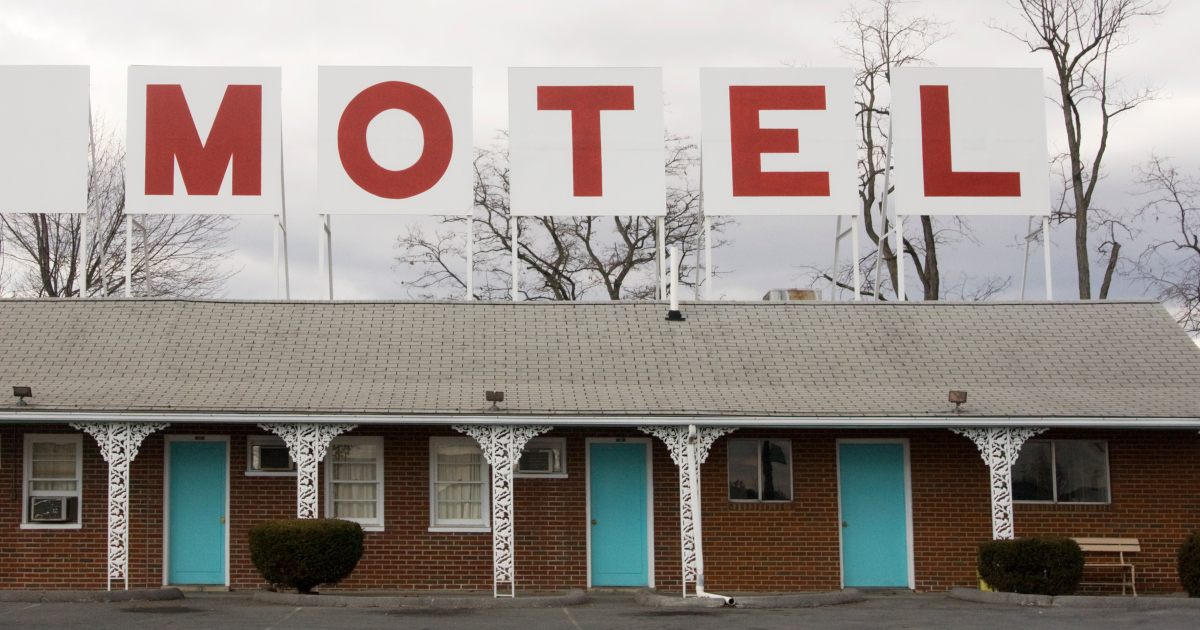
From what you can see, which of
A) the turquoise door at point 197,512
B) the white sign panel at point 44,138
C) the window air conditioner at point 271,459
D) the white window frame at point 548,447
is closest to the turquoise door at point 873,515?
the white window frame at point 548,447

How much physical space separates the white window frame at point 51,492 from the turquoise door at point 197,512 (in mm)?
1264

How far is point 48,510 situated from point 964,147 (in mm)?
16528

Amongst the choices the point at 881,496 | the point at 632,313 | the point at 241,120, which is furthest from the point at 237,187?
the point at 881,496

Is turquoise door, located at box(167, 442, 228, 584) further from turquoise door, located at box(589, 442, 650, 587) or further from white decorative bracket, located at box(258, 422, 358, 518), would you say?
turquoise door, located at box(589, 442, 650, 587)

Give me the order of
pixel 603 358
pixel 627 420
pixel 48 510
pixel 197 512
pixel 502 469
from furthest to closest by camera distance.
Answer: pixel 603 358 → pixel 197 512 → pixel 48 510 → pixel 502 469 → pixel 627 420

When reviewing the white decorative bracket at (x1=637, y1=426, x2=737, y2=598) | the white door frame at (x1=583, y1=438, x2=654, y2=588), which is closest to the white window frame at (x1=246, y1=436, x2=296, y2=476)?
the white door frame at (x1=583, y1=438, x2=654, y2=588)

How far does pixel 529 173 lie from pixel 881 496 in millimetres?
8403

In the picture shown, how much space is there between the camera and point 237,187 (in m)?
21.3

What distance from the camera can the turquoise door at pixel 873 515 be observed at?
58.3ft

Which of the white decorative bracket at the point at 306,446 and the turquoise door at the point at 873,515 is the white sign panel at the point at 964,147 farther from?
the white decorative bracket at the point at 306,446

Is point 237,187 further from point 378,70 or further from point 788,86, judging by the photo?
point 788,86

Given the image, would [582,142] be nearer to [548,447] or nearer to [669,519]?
[548,447]

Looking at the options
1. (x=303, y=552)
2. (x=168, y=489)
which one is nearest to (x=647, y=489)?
(x=303, y=552)

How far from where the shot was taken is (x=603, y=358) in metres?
18.5
